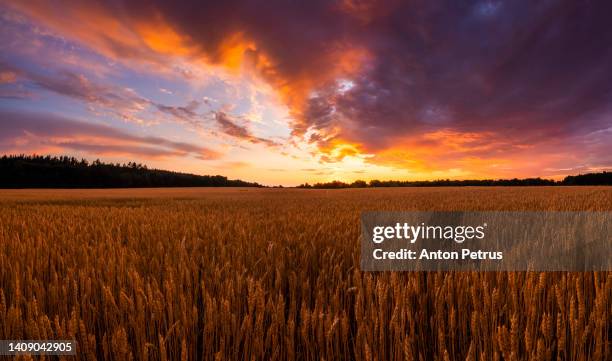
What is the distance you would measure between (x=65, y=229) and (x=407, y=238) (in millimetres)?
4823

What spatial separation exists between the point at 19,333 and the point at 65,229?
380 cm

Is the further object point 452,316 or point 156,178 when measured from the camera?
point 156,178

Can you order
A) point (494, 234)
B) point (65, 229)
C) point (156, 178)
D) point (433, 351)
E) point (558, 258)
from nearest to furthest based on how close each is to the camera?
point (433, 351) < point (558, 258) < point (494, 234) < point (65, 229) < point (156, 178)

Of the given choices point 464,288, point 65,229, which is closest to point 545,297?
point 464,288

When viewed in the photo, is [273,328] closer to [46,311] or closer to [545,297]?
[46,311]

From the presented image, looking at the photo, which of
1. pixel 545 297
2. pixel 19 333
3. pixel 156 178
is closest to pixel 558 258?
pixel 545 297

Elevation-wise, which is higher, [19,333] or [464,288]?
[464,288]

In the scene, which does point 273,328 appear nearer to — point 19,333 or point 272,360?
point 272,360

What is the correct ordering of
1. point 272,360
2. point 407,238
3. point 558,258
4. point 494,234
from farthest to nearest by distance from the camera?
point 494,234 < point 407,238 < point 558,258 < point 272,360

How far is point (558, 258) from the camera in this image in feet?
8.02

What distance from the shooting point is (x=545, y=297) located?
197cm

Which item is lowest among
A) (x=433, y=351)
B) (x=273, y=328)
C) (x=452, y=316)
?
(x=433, y=351)

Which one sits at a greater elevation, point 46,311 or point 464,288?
point 464,288

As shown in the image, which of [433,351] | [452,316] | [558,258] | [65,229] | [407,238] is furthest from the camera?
[65,229]
